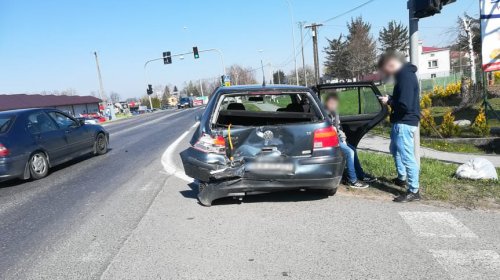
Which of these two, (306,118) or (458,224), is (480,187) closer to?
(458,224)

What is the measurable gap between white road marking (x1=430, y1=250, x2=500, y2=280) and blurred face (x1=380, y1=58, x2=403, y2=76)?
8.28ft

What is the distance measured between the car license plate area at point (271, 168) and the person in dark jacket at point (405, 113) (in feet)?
4.89

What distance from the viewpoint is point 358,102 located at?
7.76 m

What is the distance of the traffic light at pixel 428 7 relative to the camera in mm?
5520

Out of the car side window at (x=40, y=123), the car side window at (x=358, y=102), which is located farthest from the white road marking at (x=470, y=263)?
the car side window at (x=40, y=123)

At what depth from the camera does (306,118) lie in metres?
5.74

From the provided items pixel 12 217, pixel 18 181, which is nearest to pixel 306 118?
pixel 12 217

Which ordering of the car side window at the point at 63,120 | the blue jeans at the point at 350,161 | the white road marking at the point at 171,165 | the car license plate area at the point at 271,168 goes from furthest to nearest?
1. the car side window at the point at 63,120
2. the white road marking at the point at 171,165
3. the blue jeans at the point at 350,161
4. the car license plate area at the point at 271,168

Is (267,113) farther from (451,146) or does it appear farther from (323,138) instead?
(451,146)

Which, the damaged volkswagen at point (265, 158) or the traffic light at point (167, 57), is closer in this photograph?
the damaged volkswagen at point (265, 158)

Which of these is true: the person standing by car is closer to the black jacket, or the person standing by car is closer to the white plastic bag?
the black jacket

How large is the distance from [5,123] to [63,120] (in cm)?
178

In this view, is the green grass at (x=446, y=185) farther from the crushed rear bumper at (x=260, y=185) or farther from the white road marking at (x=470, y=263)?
the white road marking at (x=470, y=263)

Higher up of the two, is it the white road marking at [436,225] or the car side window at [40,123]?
the car side window at [40,123]
